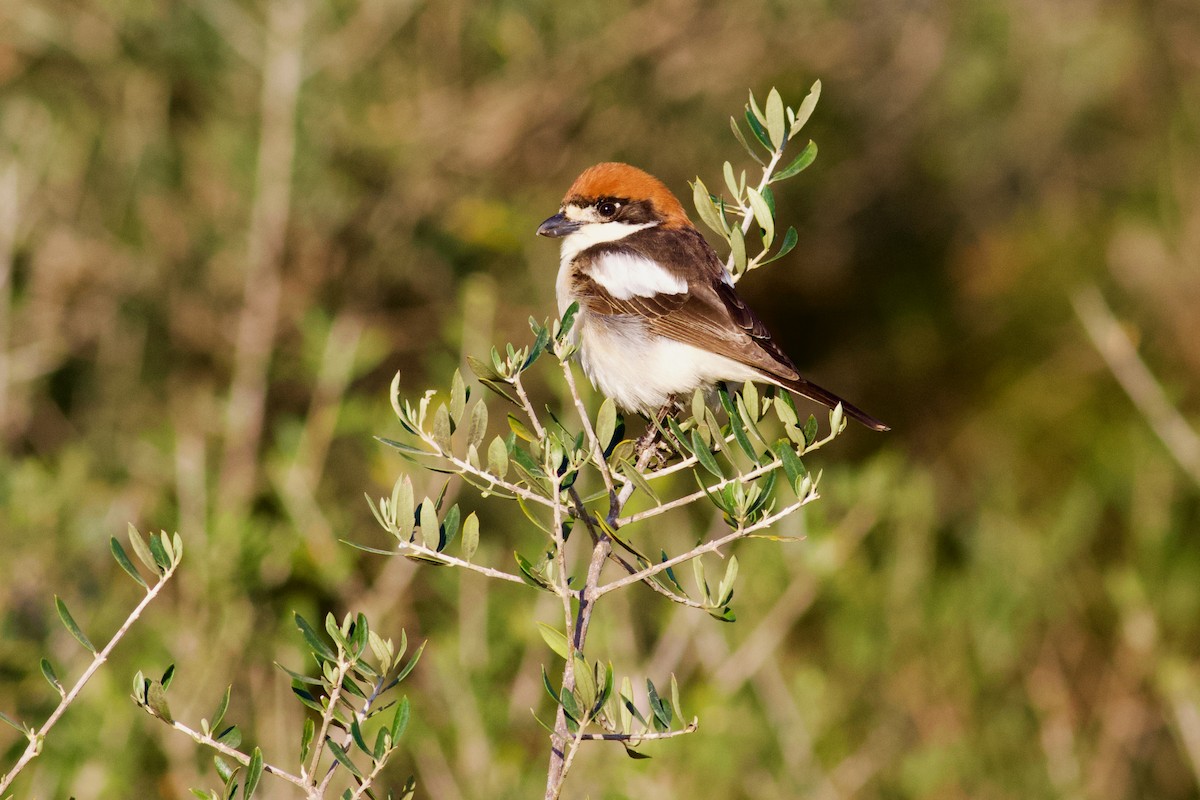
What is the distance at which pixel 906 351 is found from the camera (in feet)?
28.7

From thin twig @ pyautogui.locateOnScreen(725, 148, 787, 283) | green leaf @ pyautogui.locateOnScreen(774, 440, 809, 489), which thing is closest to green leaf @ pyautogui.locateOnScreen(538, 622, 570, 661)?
green leaf @ pyautogui.locateOnScreen(774, 440, 809, 489)

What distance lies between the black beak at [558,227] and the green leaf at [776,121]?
4.83 feet

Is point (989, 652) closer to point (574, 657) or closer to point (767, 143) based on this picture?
point (767, 143)

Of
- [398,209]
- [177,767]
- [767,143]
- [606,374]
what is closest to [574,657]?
[767,143]

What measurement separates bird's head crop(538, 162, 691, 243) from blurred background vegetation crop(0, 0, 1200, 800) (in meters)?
0.45

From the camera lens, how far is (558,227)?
386 centimetres

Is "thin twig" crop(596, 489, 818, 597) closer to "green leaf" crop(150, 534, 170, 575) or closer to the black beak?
"green leaf" crop(150, 534, 170, 575)

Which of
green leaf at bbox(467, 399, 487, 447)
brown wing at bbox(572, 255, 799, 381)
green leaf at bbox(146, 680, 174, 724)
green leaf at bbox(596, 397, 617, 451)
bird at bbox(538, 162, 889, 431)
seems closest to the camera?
green leaf at bbox(146, 680, 174, 724)

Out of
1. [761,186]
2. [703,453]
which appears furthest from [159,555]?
[761,186]

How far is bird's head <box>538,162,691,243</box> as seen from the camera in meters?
3.87

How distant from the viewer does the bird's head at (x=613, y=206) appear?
3867 millimetres

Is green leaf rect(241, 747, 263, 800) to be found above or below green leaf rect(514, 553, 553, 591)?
below

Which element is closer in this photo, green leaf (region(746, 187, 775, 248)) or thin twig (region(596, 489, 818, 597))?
thin twig (region(596, 489, 818, 597))

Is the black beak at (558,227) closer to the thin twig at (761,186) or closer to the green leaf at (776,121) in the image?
the thin twig at (761,186)
